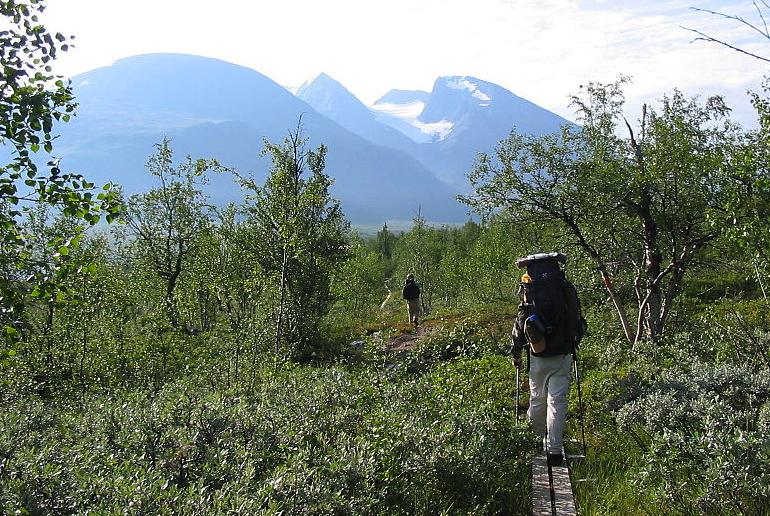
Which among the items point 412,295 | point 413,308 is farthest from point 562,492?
point 413,308

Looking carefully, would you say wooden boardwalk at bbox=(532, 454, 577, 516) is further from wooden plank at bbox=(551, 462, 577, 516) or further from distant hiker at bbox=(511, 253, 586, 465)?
distant hiker at bbox=(511, 253, 586, 465)

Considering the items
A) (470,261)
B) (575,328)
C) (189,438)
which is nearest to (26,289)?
(189,438)

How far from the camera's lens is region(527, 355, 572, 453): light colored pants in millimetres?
7145

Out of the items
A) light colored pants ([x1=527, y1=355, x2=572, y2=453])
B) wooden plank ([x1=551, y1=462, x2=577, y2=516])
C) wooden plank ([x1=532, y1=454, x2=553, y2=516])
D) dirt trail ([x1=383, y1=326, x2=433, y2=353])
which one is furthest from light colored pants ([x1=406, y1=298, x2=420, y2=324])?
wooden plank ([x1=551, y1=462, x2=577, y2=516])

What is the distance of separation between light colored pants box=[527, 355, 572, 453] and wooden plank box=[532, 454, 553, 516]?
0.78 feet

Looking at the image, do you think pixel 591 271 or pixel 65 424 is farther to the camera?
pixel 591 271

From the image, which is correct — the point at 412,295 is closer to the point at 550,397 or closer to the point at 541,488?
Answer: the point at 550,397

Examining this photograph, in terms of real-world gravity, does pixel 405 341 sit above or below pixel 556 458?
below

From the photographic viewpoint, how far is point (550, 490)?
19.5ft

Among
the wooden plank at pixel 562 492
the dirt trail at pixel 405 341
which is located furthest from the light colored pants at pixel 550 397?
the dirt trail at pixel 405 341

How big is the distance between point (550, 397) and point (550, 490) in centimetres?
175

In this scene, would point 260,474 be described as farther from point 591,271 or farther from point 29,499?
point 591,271

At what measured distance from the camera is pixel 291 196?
1653cm

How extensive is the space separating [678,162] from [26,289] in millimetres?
12188
